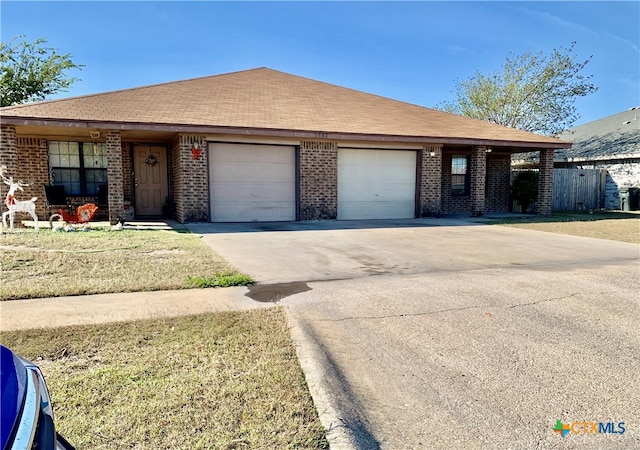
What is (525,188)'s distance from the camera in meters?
17.9

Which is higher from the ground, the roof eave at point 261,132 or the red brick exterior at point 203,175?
the roof eave at point 261,132

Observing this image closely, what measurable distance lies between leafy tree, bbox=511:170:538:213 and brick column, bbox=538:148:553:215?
1.18 meters

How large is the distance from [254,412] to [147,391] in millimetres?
733

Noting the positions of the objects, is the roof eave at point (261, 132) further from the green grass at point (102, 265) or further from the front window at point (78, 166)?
the front window at point (78, 166)

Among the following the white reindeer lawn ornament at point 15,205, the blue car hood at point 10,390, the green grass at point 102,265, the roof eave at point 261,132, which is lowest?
the green grass at point 102,265

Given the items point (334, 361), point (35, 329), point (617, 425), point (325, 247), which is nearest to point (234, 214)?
point (325, 247)

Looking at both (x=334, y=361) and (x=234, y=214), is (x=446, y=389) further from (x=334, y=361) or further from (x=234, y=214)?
(x=234, y=214)

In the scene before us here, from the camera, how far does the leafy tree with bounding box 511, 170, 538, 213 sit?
1773 cm

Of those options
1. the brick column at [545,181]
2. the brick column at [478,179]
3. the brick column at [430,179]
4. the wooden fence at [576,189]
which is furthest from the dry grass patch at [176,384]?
the wooden fence at [576,189]

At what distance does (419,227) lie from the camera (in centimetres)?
1207

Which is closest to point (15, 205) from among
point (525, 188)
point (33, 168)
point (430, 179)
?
point (33, 168)

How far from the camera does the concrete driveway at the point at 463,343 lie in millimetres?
2418

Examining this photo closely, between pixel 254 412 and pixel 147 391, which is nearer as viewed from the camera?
pixel 254 412

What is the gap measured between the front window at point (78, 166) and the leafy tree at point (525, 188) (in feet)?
54.4
